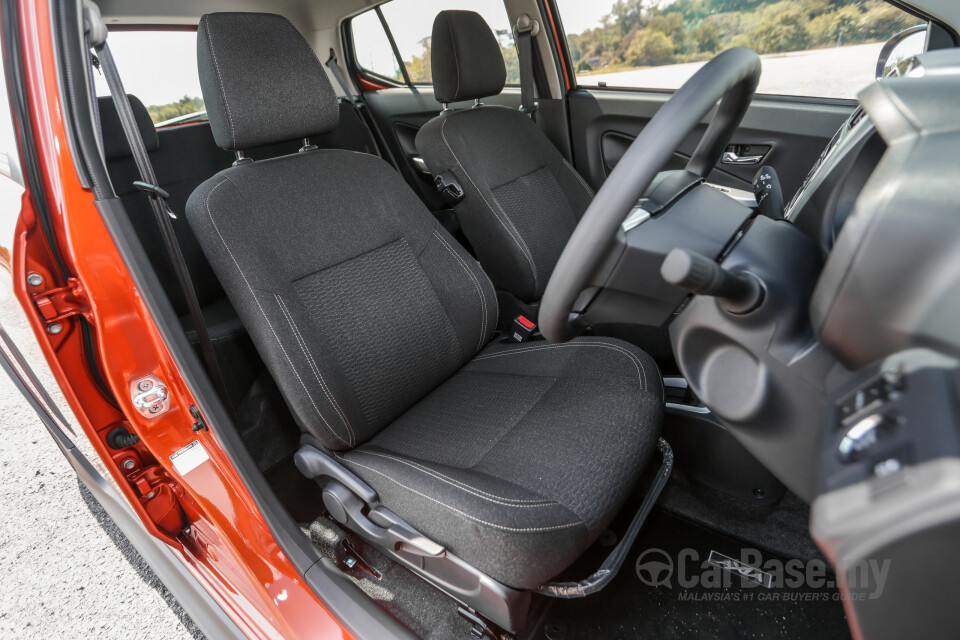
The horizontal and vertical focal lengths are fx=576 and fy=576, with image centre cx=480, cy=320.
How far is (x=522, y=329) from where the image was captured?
1.64 m

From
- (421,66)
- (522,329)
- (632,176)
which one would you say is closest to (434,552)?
(632,176)

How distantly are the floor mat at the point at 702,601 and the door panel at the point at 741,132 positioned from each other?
3.48ft

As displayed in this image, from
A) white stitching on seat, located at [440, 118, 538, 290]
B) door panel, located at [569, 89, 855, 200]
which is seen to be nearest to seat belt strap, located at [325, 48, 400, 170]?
door panel, located at [569, 89, 855, 200]

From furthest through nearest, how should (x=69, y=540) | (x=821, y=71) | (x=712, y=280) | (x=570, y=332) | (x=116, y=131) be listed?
(x=821, y=71), (x=69, y=540), (x=116, y=131), (x=570, y=332), (x=712, y=280)

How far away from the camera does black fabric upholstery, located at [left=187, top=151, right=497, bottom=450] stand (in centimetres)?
107

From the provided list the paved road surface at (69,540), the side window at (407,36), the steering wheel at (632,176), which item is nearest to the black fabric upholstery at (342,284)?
the paved road surface at (69,540)

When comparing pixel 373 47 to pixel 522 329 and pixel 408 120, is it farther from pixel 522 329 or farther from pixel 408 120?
pixel 522 329

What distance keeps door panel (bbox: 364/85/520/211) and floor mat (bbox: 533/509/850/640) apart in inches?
71.6

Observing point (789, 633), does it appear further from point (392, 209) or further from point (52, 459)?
point (52, 459)

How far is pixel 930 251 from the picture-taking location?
0.50 m

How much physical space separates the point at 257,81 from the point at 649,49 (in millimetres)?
1600

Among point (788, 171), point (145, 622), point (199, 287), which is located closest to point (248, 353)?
Answer: point (199, 287)

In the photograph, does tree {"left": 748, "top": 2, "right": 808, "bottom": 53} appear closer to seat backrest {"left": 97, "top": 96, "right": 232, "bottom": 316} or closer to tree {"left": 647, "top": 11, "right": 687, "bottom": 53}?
tree {"left": 647, "top": 11, "right": 687, "bottom": 53}

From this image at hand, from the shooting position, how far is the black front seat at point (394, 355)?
95cm
